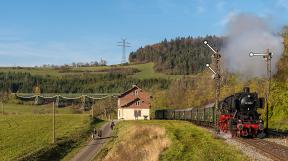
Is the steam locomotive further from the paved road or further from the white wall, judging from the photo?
the white wall

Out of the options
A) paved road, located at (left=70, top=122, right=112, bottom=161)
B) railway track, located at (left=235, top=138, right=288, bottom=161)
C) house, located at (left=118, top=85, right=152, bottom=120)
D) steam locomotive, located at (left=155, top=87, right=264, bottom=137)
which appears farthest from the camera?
house, located at (left=118, top=85, right=152, bottom=120)

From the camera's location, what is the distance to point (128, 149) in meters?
37.6

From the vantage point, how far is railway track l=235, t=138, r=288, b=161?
24.4 m

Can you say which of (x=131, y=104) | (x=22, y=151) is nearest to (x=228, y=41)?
(x=22, y=151)

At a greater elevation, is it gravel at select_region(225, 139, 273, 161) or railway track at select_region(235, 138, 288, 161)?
railway track at select_region(235, 138, 288, 161)

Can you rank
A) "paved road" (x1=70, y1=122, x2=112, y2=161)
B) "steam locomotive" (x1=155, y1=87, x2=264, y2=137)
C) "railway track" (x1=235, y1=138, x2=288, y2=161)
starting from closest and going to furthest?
"railway track" (x1=235, y1=138, x2=288, y2=161), "steam locomotive" (x1=155, y1=87, x2=264, y2=137), "paved road" (x1=70, y1=122, x2=112, y2=161)

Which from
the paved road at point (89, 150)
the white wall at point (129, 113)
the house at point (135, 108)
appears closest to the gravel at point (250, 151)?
the paved road at point (89, 150)

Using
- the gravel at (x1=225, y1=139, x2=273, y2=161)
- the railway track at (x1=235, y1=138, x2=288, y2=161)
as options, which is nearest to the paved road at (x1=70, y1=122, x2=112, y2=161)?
the gravel at (x1=225, y1=139, x2=273, y2=161)

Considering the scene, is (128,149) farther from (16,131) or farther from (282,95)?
(16,131)

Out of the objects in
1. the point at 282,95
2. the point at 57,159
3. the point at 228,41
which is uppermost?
the point at 228,41

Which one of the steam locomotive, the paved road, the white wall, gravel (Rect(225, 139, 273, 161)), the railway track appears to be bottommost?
the paved road

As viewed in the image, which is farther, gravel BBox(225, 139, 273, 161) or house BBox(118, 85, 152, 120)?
house BBox(118, 85, 152, 120)

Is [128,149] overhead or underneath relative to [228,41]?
underneath

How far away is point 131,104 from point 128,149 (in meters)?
81.1
